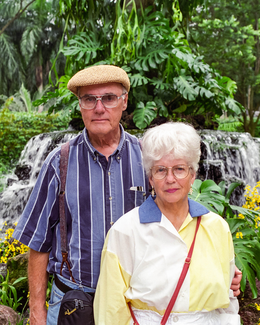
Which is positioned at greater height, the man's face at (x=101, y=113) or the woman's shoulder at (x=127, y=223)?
the man's face at (x=101, y=113)

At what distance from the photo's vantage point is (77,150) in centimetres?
170

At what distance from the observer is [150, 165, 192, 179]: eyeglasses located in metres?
1.43

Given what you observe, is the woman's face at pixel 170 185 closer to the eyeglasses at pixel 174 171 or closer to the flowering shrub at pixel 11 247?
the eyeglasses at pixel 174 171

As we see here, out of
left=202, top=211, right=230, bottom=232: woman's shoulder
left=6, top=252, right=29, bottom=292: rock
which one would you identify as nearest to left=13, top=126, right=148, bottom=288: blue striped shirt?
left=202, top=211, right=230, bottom=232: woman's shoulder

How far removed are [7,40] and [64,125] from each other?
38.2ft

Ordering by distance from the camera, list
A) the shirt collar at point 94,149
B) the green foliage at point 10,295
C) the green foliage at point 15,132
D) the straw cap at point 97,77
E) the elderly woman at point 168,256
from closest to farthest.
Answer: the elderly woman at point 168,256 → the straw cap at point 97,77 → the shirt collar at point 94,149 → the green foliage at point 10,295 → the green foliage at point 15,132

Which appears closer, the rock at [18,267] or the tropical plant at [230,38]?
the rock at [18,267]

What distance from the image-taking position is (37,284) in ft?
5.64

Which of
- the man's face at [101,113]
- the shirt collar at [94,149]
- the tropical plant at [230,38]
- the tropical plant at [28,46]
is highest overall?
the tropical plant at [28,46]

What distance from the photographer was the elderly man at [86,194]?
1.62m

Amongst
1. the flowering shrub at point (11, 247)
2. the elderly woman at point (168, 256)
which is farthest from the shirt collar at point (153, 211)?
the flowering shrub at point (11, 247)

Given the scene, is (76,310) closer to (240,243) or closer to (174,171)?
(174,171)

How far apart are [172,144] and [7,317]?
2.17 meters

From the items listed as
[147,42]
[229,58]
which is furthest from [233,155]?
[229,58]
